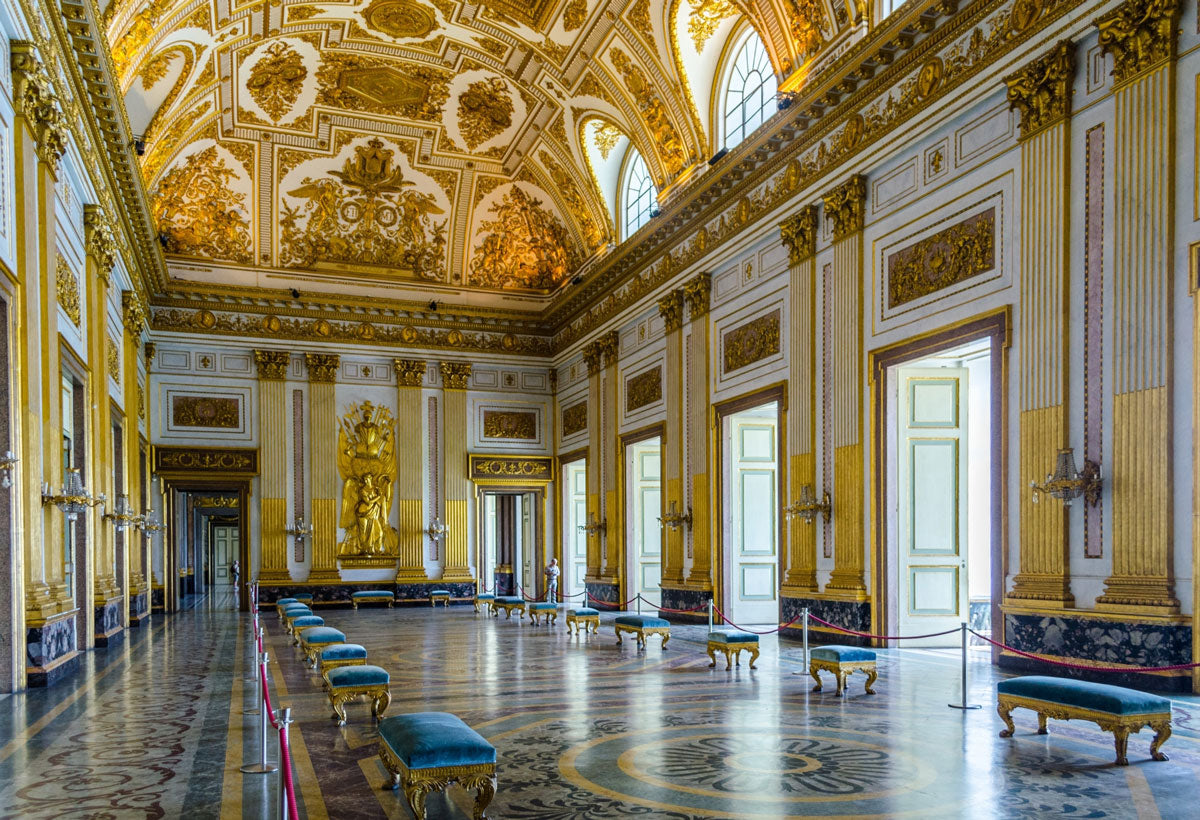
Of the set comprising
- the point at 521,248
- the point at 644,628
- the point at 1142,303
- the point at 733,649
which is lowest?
the point at 644,628

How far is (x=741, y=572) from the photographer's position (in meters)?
17.5

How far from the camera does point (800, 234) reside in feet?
49.2

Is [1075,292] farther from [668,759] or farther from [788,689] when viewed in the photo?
[668,759]

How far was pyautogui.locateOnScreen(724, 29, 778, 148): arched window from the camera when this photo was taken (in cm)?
1612

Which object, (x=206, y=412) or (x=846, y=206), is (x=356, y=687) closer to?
(x=846, y=206)

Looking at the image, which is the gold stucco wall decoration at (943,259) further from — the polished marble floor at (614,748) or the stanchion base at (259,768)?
the stanchion base at (259,768)

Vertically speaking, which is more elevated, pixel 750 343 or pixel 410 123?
pixel 410 123

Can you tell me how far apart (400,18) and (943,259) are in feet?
40.1

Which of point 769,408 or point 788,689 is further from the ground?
point 769,408

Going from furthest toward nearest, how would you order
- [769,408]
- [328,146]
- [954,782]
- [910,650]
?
[328,146], [769,408], [910,650], [954,782]

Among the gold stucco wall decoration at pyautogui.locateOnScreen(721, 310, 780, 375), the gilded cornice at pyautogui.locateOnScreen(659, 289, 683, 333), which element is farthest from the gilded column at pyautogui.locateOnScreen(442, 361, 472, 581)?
the gold stucco wall decoration at pyautogui.locateOnScreen(721, 310, 780, 375)

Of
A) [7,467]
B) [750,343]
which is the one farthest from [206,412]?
[7,467]

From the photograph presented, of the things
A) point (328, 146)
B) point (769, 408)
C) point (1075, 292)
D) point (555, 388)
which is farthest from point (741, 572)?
point (328, 146)

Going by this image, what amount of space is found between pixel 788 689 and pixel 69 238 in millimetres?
10679
